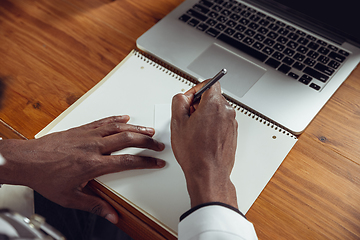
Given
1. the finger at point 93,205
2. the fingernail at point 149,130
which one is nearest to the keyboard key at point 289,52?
the fingernail at point 149,130

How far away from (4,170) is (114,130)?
0.70 feet

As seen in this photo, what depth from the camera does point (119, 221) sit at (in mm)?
632

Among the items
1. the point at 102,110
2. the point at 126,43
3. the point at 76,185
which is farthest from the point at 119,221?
the point at 126,43

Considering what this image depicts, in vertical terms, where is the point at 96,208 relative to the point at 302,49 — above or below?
below

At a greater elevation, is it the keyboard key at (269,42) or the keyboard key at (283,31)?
the keyboard key at (283,31)

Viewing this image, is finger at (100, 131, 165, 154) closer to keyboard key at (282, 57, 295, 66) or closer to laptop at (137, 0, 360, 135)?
laptop at (137, 0, 360, 135)

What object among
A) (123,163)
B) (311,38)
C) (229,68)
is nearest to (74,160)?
(123,163)

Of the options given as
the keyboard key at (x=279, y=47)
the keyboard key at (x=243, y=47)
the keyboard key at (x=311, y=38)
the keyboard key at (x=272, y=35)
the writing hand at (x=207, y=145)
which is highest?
the keyboard key at (x=311, y=38)

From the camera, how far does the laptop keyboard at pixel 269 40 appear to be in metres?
0.72

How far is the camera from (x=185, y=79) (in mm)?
719

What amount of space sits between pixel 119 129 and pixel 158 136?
0.08 metres

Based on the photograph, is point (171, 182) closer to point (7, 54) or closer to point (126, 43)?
point (126, 43)

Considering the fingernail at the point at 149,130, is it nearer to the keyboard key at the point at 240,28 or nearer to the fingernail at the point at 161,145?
the fingernail at the point at 161,145

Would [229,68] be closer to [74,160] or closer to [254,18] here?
[254,18]
